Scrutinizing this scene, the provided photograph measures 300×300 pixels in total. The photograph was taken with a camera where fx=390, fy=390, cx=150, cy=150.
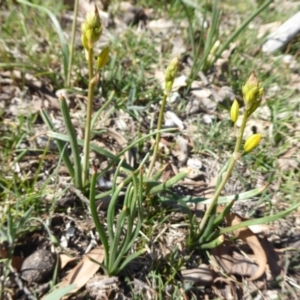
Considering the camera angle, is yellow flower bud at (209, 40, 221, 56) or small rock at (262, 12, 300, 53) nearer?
yellow flower bud at (209, 40, 221, 56)

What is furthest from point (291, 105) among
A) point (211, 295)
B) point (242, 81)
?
point (211, 295)

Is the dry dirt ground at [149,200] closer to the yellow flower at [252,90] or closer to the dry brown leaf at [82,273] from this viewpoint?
the dry brown leaf at [82,273]

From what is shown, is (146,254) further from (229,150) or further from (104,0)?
(104,0)

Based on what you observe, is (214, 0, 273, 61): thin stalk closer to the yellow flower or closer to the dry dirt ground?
the dry dirt ground

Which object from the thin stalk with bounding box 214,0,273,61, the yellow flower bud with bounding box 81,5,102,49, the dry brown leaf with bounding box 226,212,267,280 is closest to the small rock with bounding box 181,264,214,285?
the dry brown leaf with bounding box 226,212,267,280

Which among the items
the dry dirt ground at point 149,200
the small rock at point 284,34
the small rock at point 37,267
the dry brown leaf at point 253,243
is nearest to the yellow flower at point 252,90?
the dry dirt ground at point 149,200

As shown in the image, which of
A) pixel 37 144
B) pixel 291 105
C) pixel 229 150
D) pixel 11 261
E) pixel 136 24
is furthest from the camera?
pixel 136 24

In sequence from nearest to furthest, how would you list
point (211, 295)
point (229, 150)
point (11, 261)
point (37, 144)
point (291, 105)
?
1. point (11, 261)
2. point (211, 295)
3. point (37, 144)
4. point (229, 150)
5. point (291, 105)
